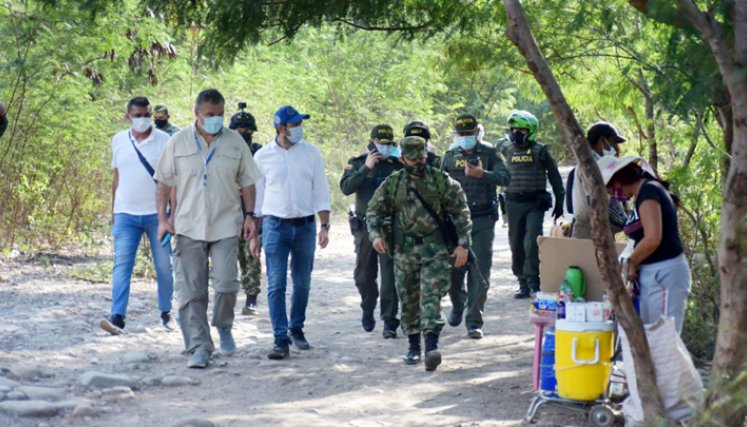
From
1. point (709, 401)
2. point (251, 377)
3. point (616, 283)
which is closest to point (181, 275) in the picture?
point (251, 377)

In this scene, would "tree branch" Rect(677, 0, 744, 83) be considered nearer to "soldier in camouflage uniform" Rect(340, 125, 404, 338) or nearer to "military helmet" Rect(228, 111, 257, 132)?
"soldier in camouflage uniform" Rect(340, 125, 404, 338)

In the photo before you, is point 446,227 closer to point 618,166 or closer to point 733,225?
point 618,166

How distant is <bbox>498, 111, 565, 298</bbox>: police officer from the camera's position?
1277cm

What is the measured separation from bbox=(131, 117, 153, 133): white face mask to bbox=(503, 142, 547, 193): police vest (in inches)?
161

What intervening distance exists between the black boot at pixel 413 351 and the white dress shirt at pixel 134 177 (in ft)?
8.71

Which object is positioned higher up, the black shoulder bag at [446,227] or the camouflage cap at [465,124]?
the camouflage cap at [465,124]

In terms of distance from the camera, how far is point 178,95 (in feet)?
61.7

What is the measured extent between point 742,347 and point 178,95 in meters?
13.9

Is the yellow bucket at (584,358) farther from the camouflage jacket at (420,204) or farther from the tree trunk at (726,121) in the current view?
the camouflage jacket at (420,204)

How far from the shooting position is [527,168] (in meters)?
12.9

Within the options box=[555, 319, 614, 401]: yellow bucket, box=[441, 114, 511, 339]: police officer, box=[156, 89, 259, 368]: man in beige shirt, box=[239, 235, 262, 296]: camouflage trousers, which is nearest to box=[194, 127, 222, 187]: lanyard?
box=[156, 89, 259, 368]: man in beige shirt

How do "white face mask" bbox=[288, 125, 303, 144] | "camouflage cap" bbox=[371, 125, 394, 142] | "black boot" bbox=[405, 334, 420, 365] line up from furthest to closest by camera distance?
"camouflage cap" bbox=[371, 125, 394, 142] → "white face mask" bbox=[288, 125, 303, 144] → "black boot" bbox=[405, 334, 420, 365]

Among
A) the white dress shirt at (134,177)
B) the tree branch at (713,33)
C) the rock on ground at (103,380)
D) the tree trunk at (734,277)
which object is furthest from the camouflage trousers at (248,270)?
the tree branch at (713,33)

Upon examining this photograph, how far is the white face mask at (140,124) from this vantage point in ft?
35.2
